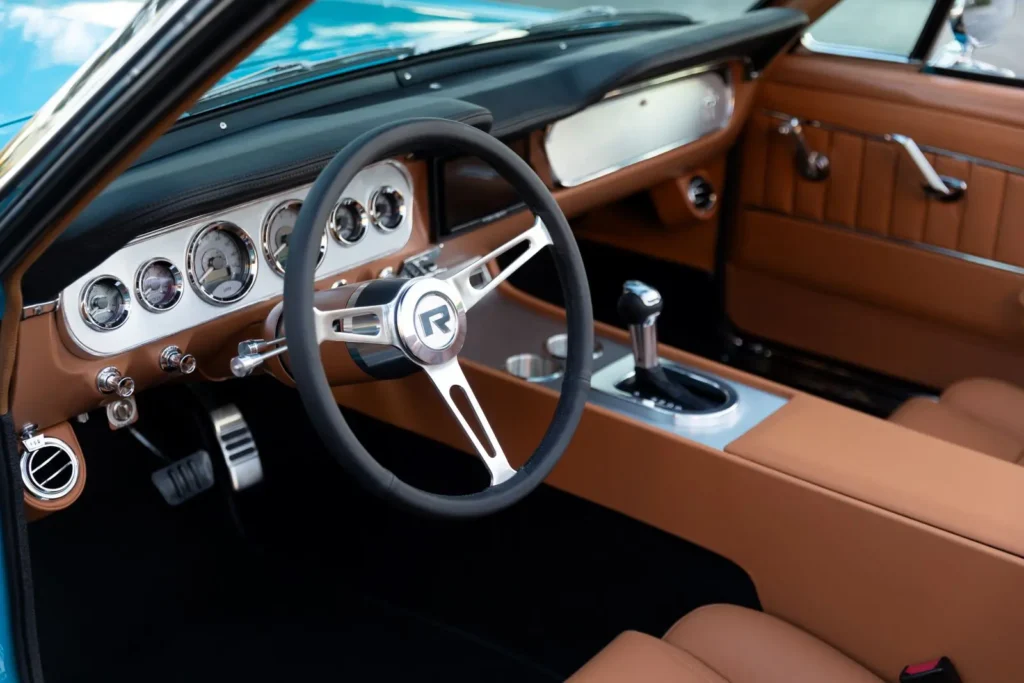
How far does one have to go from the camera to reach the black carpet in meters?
1.87

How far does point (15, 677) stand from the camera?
1.29 meters

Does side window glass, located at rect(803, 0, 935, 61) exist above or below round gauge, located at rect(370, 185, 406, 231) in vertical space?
above

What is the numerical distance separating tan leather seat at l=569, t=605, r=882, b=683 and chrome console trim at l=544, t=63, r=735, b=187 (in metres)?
0.93

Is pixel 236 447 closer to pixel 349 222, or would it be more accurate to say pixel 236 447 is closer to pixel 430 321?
pixel 349 222

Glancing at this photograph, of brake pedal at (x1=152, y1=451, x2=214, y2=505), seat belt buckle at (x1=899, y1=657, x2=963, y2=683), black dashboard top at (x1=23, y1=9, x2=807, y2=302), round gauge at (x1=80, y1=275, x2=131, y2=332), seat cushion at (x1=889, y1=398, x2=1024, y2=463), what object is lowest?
seat belt buckle at (x1=899, y1=657, x2=963, y2=683)

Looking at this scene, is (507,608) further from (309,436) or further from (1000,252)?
(1000,252)

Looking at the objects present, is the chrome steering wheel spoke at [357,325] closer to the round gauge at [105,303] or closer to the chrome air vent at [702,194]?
the round gauge at [105,303]

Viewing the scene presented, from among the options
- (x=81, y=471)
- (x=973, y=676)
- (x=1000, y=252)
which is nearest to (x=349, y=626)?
(x=81, y=471)

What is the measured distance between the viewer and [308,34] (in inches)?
73.9

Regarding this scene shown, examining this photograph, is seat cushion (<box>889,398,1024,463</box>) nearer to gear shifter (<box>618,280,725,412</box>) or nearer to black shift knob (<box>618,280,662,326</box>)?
gear shifter (<box>618,280,725,412</box>)

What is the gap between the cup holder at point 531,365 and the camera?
188 cm

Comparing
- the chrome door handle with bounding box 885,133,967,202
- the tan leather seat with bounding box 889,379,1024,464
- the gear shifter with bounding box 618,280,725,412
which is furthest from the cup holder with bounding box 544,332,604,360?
the chrome door handle with bounding box 885,133,967,202

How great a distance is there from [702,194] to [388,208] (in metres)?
1.17

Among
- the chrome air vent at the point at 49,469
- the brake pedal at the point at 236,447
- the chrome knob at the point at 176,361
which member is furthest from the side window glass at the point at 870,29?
the chrome air vent at the point at 49,469
